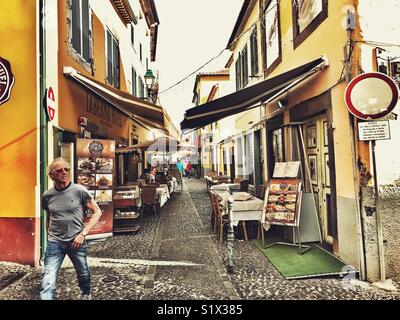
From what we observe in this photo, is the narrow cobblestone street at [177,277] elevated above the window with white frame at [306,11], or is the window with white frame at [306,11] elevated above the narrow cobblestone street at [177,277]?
the window with white frame at [306,11]

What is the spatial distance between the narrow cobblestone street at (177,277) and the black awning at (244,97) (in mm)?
2828

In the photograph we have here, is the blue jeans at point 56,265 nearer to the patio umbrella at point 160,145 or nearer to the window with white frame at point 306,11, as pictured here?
the window with white frame at point 306,11

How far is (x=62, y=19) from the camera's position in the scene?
665 cm

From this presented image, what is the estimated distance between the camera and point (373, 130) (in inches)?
177

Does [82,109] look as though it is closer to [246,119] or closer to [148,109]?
[148,109]

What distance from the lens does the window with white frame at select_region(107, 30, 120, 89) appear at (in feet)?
34.3

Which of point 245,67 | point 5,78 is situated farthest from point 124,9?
point 5,78

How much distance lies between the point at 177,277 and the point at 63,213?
7.14 ft

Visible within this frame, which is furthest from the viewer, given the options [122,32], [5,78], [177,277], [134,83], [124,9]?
[134,83]

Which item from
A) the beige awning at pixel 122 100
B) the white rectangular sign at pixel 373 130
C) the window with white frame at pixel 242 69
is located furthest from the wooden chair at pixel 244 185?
the white rectangular sign at pixel 373 130

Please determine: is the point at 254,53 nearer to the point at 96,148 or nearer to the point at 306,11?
the point at 306,11

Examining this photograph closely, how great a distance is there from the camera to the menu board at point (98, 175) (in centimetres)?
714
